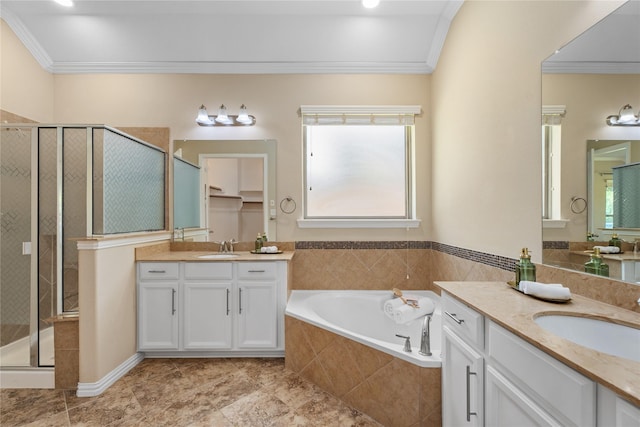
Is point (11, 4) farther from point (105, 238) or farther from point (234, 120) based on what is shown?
point (105, 238)

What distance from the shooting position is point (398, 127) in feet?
10.00

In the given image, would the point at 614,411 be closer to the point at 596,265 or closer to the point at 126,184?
the point at 596,265

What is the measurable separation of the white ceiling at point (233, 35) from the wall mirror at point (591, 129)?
1.45 m

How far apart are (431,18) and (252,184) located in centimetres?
231

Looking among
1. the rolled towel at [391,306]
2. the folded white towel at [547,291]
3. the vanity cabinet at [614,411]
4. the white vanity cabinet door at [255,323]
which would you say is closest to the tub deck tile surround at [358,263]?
the rolled towel at [391,306]

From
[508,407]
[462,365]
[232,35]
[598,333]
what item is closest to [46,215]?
[232,35]

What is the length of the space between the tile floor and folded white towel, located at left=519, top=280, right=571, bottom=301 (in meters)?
1.21

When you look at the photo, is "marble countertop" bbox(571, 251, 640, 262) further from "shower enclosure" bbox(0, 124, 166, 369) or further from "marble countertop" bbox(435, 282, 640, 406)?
"shower enclosure" bbox(0, 124, 166, 369)

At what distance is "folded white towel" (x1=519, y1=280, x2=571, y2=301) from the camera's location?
1220 mm

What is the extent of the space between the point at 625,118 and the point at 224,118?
9.50ft

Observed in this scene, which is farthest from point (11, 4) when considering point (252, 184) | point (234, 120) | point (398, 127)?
point (398, 127)

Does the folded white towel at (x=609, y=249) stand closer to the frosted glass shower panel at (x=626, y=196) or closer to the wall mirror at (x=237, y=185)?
the frosted glass shower panel at (x=626, y=196)

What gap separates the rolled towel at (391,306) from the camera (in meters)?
2.54

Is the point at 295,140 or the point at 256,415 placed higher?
the point at 295,140
